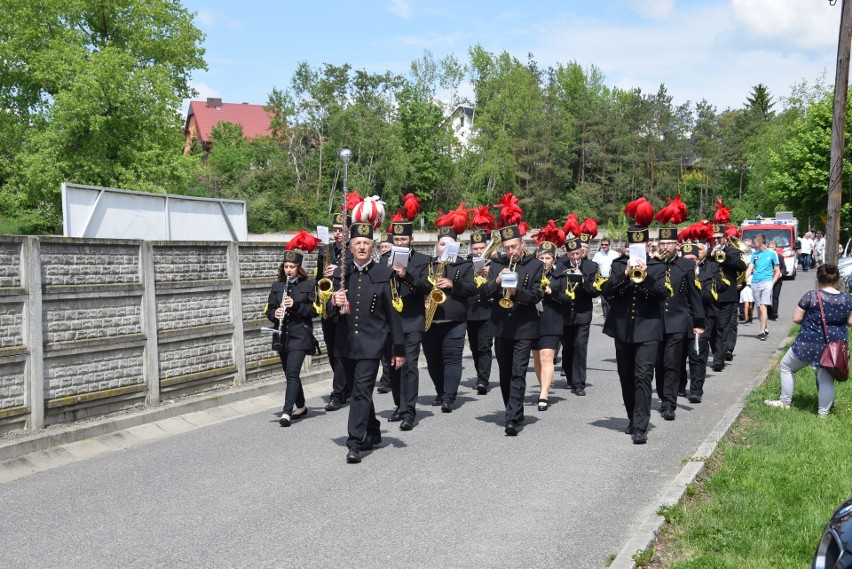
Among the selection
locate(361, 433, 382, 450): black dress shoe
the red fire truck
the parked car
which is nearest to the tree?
the red fire truck

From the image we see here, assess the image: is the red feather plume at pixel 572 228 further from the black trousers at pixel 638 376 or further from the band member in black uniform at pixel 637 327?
the black trousers at pixel 638 376

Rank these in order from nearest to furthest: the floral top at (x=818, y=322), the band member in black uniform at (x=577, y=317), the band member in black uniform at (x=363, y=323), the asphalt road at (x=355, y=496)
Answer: the asphalt road at (x=355, y=496) < the band member in black uniform at (x=363, y=323) < the floral top at (x=818, y=322) < the band member in black uniform at (x=577, y=317)

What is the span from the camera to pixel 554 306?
1123 cm

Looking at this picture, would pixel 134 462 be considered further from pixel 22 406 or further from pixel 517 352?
pixel 517 352

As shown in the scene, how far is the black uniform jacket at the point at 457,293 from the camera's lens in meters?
11.1

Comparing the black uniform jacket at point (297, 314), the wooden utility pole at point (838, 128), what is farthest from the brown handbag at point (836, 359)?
the wooden utility pole at point (838, 128)

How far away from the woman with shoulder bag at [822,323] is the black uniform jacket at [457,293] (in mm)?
3733

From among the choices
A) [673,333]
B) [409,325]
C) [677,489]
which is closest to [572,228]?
[673,333]

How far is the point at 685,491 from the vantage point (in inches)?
272

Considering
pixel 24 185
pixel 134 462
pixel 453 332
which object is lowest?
pixel 134 462

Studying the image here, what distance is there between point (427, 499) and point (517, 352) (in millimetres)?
2835

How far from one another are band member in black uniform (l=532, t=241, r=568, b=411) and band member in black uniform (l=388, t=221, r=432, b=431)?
1414mm

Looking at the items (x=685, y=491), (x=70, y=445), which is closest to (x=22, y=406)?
(x=70, y=445)

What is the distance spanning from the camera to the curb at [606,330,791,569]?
5586 mm
